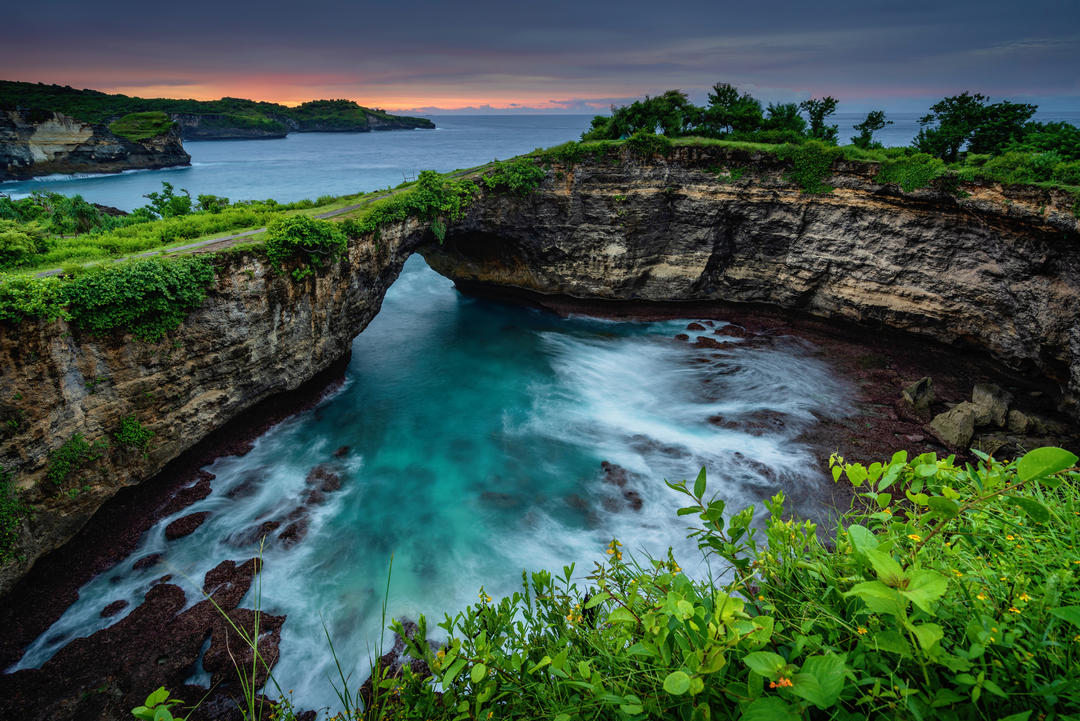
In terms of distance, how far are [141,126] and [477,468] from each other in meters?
90.0

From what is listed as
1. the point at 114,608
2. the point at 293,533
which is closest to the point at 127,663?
the point at 114,608

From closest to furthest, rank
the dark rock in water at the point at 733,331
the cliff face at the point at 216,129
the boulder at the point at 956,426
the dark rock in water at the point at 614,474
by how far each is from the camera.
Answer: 1. the dark rock in water at the point at 614,474
2. the boulder at the point at 956,426
3. the dark rock in water at the point at 733,331
4. the cliff face at the point at 216,129

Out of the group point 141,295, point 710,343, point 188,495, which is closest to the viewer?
point 141,295

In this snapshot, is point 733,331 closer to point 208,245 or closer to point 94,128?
point 208,245

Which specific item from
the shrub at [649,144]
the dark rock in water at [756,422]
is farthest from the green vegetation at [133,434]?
the shrub at [649,144]

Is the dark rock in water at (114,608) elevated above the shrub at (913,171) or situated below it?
below

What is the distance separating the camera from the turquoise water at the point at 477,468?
415 inches

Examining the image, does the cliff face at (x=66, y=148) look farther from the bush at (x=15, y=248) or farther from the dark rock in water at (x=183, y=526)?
the dark rock in water at (x=183, y=526)

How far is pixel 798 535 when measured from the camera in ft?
9.11

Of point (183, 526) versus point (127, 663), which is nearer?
point (127, 663)

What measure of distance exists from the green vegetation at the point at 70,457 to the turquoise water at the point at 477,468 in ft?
7.96

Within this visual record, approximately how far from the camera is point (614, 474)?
Answer: 14.0 m

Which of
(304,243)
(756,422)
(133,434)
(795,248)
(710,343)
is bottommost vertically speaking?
(756,422)

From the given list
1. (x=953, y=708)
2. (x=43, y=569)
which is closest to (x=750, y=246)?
(x=953, y=708)
